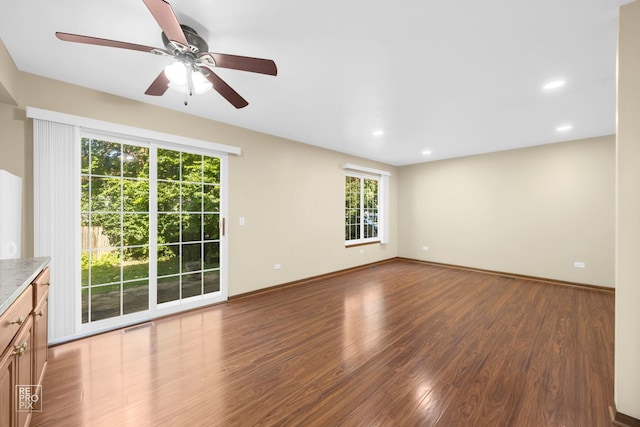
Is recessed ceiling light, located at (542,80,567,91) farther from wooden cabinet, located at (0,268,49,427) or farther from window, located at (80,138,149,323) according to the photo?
window, located at (80,138,149,323)

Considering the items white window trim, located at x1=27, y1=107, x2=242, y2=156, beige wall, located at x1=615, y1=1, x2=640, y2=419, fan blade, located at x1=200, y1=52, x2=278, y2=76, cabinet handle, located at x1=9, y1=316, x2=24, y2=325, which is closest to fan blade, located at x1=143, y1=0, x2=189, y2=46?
fan blade, located at x1=200, y1=52, x2=278, y2=76

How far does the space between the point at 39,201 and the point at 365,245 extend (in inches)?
210

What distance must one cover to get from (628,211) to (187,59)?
3.06 m

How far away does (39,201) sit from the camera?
8.06ft

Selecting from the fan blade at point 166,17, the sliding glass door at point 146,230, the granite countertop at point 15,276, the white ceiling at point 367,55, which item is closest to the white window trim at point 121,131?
the sliding glass door at point 146,230

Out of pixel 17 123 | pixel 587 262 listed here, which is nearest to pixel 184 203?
pixel 17 123

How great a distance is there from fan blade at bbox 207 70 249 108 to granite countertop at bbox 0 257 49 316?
169 centimetres

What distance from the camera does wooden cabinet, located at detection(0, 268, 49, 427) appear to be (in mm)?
1152

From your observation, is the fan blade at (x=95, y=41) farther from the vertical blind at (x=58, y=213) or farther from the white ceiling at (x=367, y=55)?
the vertical blind at (x=58, y=213)

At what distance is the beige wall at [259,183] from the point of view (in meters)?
2.45

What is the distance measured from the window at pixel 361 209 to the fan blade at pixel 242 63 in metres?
4.10

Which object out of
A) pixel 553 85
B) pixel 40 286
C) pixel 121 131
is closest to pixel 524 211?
pixel 553 85

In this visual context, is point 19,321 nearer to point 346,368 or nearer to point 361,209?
point 346,368

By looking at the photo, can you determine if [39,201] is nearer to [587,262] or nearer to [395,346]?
[395,346]
